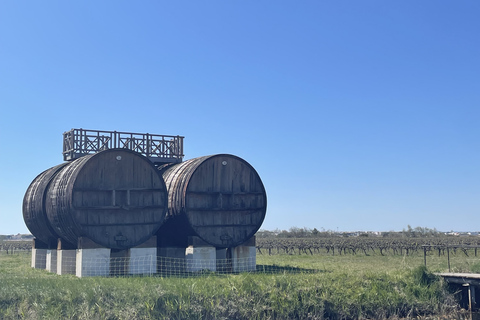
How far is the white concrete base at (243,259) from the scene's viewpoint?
23797mm

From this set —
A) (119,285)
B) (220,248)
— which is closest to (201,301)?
(119,285)

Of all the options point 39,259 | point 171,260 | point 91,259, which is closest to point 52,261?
point 39,259

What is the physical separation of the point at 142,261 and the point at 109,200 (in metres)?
2.78

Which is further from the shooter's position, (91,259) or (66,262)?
(66,262)

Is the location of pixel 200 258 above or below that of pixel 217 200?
below

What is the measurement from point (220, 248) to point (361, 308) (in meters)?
8.11

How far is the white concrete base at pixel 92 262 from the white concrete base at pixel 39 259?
18.4 ft

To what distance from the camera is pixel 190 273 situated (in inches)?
858

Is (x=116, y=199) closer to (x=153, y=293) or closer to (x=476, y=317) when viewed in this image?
(x=153, y=293)

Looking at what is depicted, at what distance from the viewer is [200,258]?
894 inches

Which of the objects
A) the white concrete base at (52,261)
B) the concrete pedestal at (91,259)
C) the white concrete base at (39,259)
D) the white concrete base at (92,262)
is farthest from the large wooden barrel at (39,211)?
the white concrete base at (92,262)

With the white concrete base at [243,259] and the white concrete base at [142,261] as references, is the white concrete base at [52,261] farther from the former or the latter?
the white concrete base at [243,259]

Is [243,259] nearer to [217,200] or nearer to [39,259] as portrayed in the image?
[217,200]

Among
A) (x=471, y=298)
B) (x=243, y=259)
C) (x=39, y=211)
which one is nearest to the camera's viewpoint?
(x=471, y=298)
